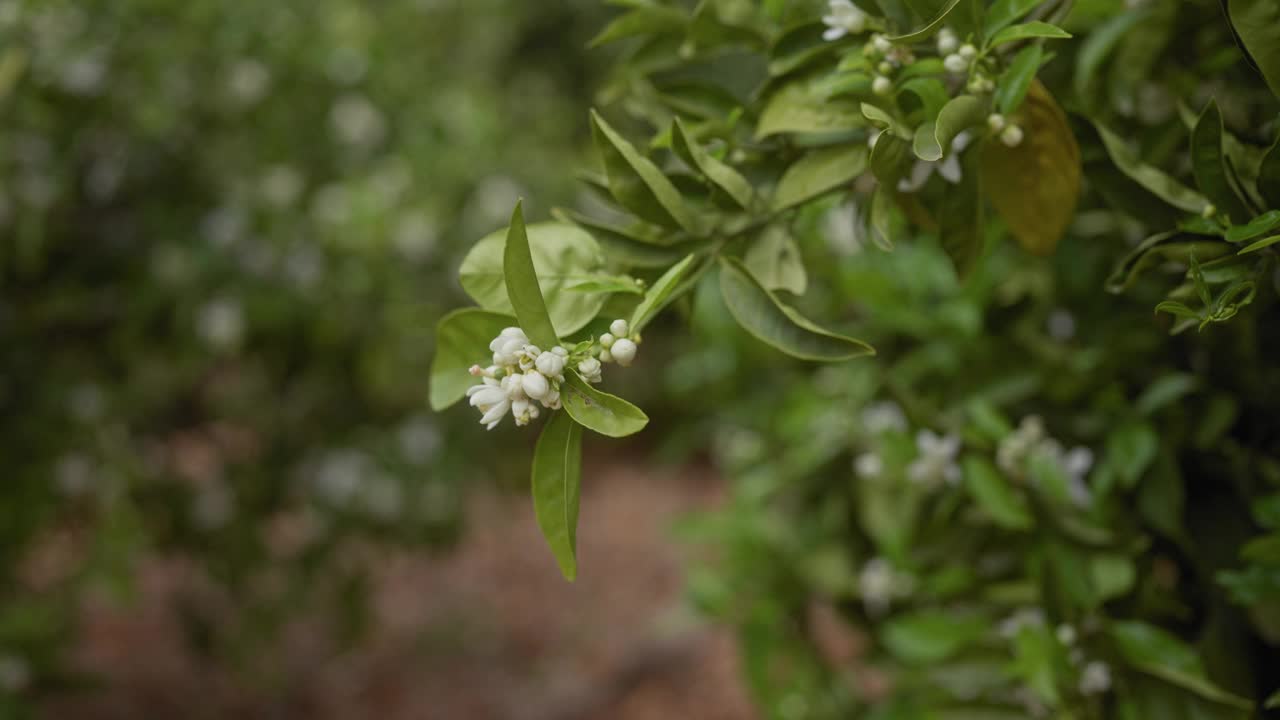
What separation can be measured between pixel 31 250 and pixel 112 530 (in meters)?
0.53

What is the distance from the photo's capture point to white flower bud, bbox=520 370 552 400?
0.53 meters

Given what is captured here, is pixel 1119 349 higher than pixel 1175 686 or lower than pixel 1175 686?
higher

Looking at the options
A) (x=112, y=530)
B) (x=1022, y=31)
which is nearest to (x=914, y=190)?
(x=1022, y=31)

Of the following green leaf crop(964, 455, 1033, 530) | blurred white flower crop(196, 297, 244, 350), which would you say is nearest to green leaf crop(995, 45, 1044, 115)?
green leaf crop(964, 455, 1033, 530)

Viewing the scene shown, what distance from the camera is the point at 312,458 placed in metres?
2.15

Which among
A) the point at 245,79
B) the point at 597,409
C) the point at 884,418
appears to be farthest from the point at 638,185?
the point at 245,79

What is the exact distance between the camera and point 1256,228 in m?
0.58

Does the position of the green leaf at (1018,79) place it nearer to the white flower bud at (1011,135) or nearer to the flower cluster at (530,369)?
the white flower bud at (1011,135)

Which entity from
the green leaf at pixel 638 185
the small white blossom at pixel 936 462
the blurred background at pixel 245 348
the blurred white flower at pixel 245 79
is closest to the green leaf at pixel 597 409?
the green leaf at pixel 638 185

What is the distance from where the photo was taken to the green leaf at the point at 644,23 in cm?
76

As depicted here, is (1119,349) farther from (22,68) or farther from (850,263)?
(22,68)

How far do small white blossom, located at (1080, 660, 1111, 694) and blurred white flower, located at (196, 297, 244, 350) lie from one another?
1507 mm

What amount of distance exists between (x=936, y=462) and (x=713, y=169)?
1.42 feet

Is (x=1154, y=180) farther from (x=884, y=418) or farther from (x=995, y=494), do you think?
(x=884, y=418)
